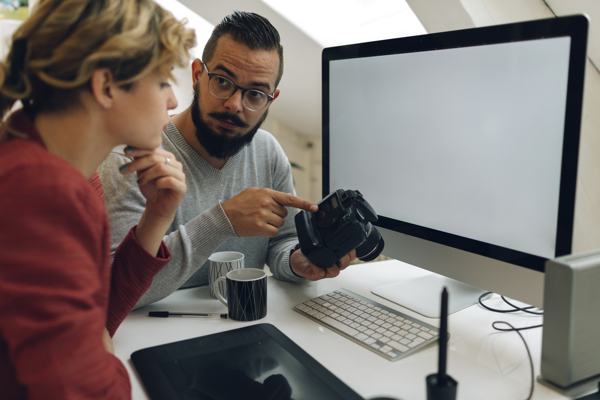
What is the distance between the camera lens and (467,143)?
0.87 metres

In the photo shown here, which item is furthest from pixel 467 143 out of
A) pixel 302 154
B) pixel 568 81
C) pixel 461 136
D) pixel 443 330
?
pixel 302 154

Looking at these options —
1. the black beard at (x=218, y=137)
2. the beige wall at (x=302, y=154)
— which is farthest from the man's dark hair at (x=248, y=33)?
the beige wall at (x=302, y=154)

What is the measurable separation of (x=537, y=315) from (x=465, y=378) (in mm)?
299

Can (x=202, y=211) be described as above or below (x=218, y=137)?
below

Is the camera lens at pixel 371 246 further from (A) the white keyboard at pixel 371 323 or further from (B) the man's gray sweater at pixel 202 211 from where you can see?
(B) the man's gray sweater at pixel 202 211

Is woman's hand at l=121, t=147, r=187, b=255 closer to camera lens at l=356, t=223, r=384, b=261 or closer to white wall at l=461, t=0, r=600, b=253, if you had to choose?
camera lens at l=356, t=223, r=384, b=261

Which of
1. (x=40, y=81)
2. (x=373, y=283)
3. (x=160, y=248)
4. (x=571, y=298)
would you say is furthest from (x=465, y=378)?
(x=40, y=81)

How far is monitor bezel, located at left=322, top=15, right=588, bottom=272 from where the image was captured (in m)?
0.70

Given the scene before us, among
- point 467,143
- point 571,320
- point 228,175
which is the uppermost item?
point 467,143

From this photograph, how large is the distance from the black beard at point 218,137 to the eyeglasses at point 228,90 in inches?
1.6

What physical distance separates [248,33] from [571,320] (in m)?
0.86

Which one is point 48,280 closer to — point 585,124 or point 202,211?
point 202,211

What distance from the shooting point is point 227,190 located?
1267mm

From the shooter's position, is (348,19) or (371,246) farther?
(348,19)
